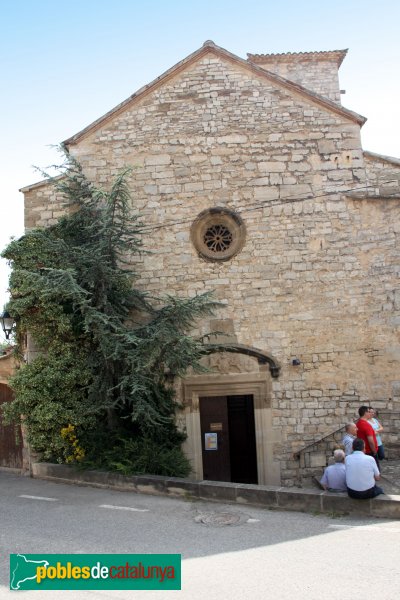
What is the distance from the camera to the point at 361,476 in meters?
6.62

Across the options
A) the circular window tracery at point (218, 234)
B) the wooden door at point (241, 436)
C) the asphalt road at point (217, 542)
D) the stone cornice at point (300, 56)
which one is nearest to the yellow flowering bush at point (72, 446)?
the asphalt road at point (217, 542)

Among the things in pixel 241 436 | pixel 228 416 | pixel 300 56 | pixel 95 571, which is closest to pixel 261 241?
pixel 228 416

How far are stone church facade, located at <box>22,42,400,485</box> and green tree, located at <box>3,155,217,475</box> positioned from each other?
798 mm

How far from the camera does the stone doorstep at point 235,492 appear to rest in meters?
6.61

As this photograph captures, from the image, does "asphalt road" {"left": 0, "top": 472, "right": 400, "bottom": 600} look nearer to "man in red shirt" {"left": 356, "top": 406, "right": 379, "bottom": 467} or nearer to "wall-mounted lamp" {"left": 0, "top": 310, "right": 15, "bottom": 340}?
"man in red shirt" {"left": 356, "top": 406, "right": 379, "bottom": 467}

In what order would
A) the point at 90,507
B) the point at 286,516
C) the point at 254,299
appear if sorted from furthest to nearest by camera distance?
the point at 254,299 < the point at 90,507 < the point at 286,516

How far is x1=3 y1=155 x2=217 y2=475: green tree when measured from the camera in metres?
9.01

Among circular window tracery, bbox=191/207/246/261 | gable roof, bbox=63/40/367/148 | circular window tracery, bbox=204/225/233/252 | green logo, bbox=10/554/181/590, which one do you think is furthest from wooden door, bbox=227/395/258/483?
gable roof, bbox=63/40/367/148

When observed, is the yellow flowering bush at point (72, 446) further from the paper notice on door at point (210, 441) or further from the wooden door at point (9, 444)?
the paper notice on door at point (210, 441)

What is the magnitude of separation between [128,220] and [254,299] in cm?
287

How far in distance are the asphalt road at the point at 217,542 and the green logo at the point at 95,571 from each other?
115 mm

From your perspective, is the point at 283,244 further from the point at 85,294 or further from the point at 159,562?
the point at 159,562

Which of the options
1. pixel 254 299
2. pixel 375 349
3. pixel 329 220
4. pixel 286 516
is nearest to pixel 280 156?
pixel 329 220

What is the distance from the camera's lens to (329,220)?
35.0 feet
